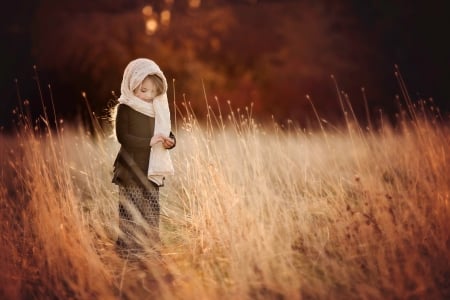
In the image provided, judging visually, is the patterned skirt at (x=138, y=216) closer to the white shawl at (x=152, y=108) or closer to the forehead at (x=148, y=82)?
the white shawl at (x=152, y=108)

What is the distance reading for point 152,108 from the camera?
11.3 feet

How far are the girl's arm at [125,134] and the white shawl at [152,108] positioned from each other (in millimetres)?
55

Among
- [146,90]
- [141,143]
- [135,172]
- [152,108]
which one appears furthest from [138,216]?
[146,90]

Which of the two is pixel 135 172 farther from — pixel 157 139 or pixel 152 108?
pixel 152 108

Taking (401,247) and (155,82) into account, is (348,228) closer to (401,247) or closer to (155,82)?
(401,247)

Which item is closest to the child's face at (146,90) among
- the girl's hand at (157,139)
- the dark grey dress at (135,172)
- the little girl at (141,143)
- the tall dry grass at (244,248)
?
the little girl at (141,143)

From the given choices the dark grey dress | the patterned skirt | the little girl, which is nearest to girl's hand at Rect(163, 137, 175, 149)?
the little girl

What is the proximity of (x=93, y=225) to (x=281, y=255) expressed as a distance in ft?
5.29

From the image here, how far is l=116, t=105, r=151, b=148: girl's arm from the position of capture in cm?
338

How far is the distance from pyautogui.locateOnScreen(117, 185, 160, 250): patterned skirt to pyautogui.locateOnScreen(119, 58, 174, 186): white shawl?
12cm

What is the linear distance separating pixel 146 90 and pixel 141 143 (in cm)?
34

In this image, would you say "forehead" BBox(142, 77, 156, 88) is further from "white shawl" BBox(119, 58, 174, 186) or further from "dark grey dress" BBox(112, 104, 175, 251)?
"dark grey dress" BBox(112, 104, 175, 251)

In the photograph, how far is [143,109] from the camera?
340cm

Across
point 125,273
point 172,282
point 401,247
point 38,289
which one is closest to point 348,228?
point 401,247
